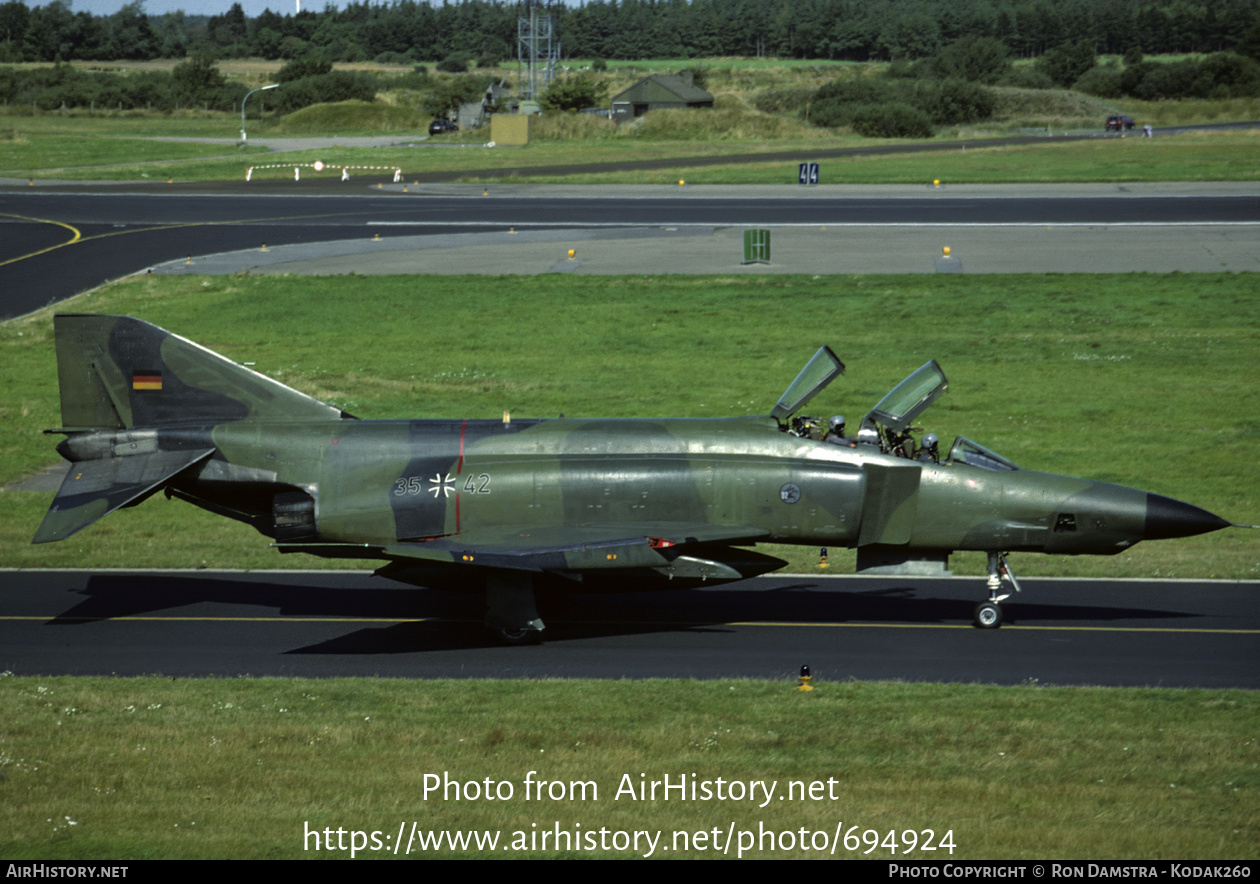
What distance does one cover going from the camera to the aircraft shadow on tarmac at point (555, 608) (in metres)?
18.4

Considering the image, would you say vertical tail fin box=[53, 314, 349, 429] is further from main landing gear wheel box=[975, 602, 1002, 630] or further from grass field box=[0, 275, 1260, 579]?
main landing gear wheel box=[975, 602, 1002, 630]

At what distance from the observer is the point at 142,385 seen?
19.3 meters

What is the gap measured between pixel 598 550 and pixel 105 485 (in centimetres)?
795

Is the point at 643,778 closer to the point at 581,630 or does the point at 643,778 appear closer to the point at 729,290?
the point at 581,630

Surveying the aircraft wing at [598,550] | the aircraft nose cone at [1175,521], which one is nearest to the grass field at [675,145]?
the aircraft nose cone at [1175,521]

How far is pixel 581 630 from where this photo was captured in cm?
1853

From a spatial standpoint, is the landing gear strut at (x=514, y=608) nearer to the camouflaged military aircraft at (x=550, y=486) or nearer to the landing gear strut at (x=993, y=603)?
the camouflaged military aircraft at (x=550, y=486)

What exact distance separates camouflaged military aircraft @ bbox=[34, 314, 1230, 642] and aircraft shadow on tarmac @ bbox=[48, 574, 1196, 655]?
0.79 m

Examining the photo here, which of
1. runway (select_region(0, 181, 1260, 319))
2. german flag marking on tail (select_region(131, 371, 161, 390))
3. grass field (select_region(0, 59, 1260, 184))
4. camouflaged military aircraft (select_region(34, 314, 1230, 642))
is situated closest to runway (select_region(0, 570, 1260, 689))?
camouflaged military aircraft (select_region(34, 314, 1230, 642))

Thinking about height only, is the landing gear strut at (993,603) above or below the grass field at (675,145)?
below

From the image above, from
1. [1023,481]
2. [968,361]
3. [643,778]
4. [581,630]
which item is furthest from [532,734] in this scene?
[968,361]

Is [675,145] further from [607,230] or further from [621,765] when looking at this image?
[621,765]

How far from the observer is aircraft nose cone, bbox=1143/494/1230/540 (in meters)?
16.6

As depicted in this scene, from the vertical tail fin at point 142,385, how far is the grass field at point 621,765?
4902mm
